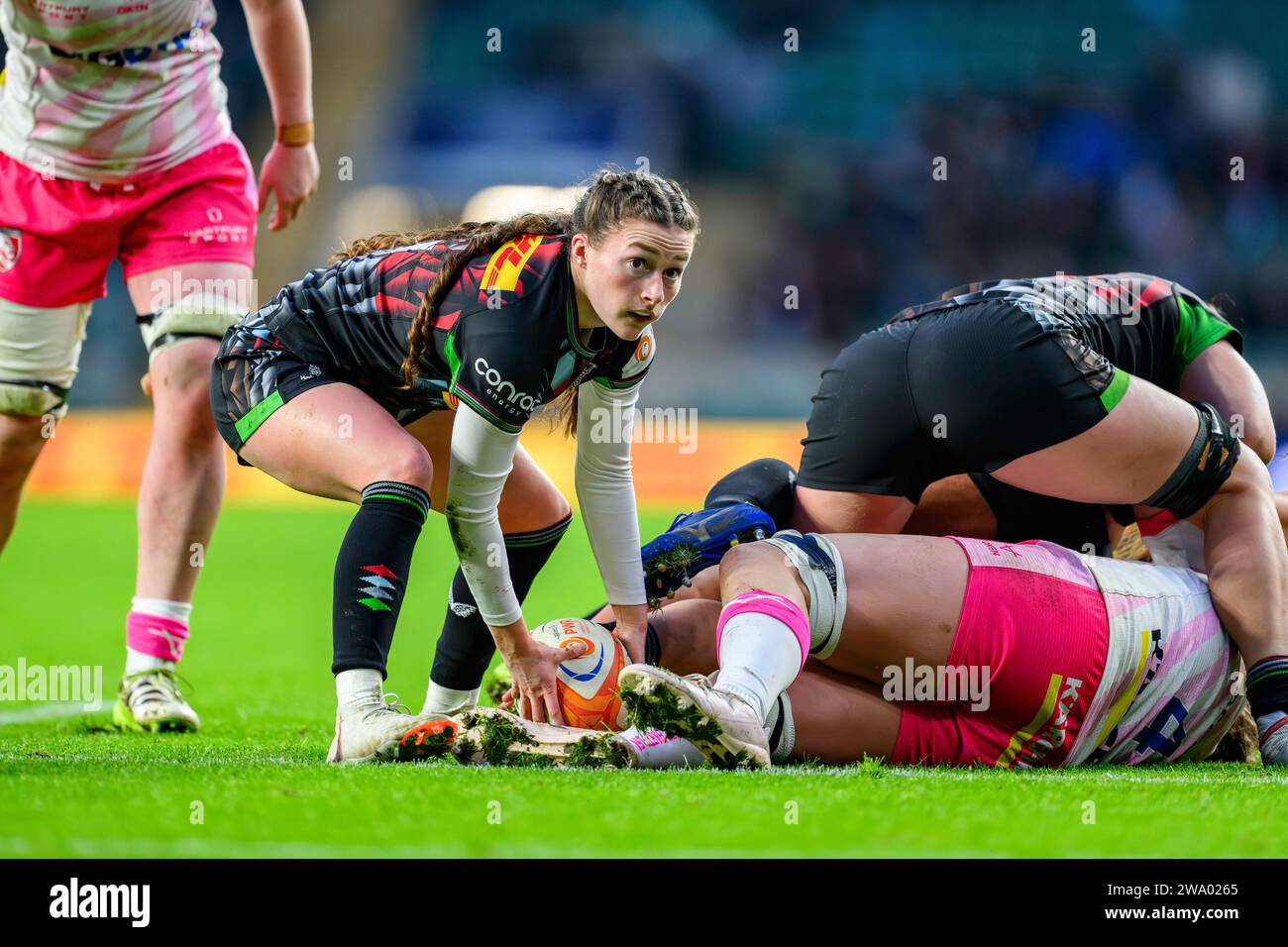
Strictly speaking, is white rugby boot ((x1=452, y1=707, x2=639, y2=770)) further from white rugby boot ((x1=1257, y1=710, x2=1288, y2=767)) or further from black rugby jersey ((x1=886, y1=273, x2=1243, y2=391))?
white rugby boot ((x1=1257, y1=710, x2=1288, y2=767))

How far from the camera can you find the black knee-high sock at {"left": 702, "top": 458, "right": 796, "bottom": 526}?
13.5 feet

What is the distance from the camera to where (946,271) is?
658 inches

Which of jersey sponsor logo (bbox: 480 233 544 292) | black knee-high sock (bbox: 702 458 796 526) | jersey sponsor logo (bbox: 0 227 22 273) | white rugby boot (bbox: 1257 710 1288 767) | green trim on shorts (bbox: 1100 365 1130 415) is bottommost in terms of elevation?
white rugby boot (bbox: 1257 710 1288 767)

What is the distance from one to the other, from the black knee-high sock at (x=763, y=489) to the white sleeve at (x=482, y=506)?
2.81 ft

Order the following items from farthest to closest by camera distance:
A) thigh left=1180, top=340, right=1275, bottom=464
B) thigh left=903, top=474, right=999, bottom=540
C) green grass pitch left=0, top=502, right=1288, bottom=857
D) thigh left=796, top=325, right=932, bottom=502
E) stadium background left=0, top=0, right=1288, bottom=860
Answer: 1. stadium background left=0, top=0, right=1288, bottom=860
2. thigh left=903, top=474, right=999, bottom=540
3. thigh left=1180, top=340, right=1275, bottom=464
4. thigh left=796, top=325, right=932, bottom=502
5. green grass pitch left=0, top=502, right=1288, bottom=857

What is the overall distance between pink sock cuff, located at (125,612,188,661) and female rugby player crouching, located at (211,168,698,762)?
2.57 feet

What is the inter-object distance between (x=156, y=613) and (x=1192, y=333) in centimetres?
299

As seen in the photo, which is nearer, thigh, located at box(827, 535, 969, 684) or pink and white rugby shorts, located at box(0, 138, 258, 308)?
thigh, located at box(827, 535, 969, 684)

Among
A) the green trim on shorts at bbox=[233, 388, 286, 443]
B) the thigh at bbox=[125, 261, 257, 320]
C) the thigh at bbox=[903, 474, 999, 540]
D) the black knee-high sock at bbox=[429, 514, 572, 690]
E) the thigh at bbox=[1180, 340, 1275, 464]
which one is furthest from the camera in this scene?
the thigh at bbox=[125, 261, 257, 320]

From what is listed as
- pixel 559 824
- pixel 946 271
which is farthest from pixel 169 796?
pixel 946 271

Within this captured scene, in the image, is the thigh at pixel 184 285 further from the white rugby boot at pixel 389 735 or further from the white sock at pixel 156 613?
the white rugby boot at pixel 389 735

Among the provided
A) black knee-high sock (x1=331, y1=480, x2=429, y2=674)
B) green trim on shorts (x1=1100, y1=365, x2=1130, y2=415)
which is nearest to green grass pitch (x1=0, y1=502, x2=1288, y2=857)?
black knee-high sock (x1=331, y1=480, x2=429, y2=674)
